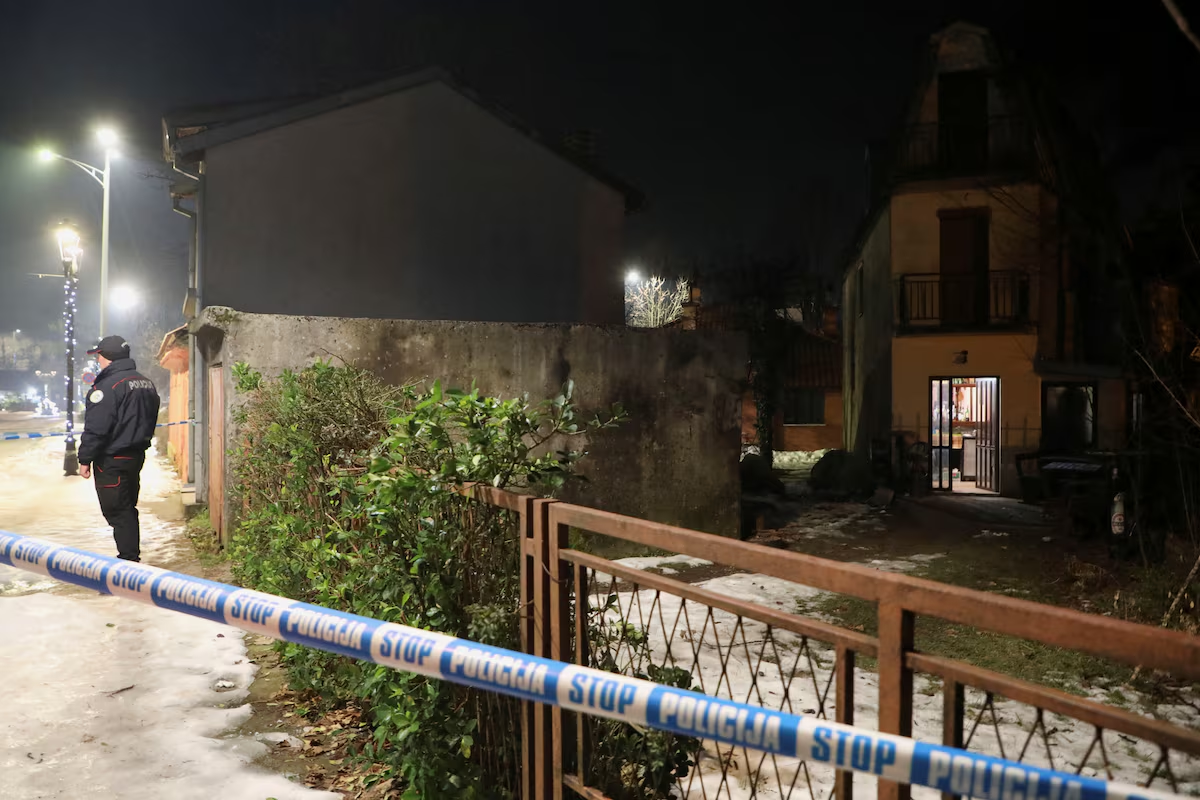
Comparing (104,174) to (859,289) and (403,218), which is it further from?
(859,289)

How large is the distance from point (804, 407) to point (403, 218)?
58.0 feet

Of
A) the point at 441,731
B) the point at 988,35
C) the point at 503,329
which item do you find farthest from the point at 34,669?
the point at 988,35

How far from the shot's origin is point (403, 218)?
16.0 meters

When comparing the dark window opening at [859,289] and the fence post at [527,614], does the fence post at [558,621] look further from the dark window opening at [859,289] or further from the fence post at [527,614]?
the dark window opening at [859,289]

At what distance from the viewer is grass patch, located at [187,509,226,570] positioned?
8.12 metres

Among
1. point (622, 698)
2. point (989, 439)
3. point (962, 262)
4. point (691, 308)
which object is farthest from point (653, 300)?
point (622, 698)

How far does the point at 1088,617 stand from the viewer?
1.48 m

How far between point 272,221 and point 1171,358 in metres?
13.6

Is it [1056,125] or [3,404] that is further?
[3,404]

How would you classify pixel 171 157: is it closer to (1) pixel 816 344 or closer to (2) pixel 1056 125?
(2) pixel 1056 125

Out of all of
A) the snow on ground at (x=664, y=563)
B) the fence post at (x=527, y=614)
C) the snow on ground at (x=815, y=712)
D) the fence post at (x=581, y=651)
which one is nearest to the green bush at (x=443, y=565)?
the fence post at (x=527, y=614)

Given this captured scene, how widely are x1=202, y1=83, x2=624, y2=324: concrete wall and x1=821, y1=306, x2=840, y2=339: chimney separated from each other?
16315 mm

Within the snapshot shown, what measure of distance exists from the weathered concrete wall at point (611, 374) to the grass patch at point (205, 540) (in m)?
1.91

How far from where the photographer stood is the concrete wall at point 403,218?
1447cm
